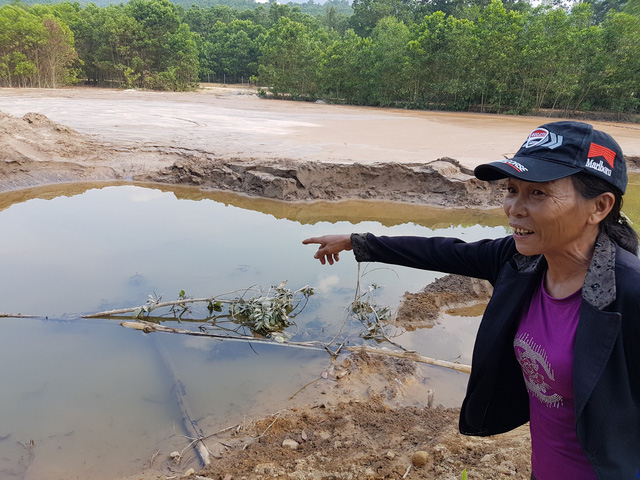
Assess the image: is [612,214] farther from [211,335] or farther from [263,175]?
[263,175]

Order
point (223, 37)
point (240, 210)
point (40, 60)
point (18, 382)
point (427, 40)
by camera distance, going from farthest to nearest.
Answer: point (223, 37) < point (40, 60) < point (427, 40) < point (240, 210) < point (18, 382)

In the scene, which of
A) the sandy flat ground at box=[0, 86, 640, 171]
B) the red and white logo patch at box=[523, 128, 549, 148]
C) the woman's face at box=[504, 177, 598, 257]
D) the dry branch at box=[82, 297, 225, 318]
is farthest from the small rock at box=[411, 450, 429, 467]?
the sandy flat ground at box=[0, 86, 640, 171]

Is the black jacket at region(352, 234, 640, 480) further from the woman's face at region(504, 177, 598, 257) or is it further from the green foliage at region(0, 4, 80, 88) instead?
the green foliage at region(0, 4, 80, 88)

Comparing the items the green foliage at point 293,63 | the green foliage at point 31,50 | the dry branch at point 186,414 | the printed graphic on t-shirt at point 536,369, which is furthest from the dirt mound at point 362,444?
the green foliage at point 31,50

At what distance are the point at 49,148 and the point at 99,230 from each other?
4734mm

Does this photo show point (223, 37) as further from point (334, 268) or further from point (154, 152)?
point (334, 268)

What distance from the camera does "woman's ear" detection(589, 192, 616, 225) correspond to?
1350 mm

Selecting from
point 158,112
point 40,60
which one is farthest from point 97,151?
point 40,60

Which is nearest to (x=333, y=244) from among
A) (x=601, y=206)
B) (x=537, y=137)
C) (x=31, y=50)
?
(x=537, y=137)

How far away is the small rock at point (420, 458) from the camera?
8.20 feet

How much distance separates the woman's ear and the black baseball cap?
4 centimetres

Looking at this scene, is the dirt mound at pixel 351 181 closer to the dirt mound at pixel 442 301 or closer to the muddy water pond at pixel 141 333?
the muddy water pond at pixel 141 333

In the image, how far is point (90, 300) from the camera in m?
5.23

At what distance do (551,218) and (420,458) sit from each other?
166 cm
